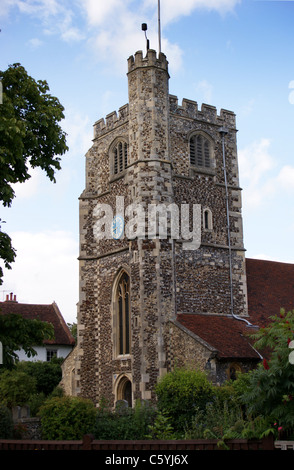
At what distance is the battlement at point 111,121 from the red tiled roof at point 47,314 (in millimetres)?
13891

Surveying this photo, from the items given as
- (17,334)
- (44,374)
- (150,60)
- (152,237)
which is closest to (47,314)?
(44,374)

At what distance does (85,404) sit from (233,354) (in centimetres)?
635

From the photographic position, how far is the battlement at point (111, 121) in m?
25.1

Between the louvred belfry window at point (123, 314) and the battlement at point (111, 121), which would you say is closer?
the louvred belfry window at point (123, 314)

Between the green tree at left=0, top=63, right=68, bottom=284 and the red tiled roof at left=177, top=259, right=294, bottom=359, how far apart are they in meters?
8.88

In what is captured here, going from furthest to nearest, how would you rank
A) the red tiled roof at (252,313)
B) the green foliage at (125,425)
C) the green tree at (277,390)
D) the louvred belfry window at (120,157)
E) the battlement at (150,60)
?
the louvred belfry window at (120,157)
the battlement at (150,60)
the red tiled roof at (252,313)
the green foliage at (125,425)
the green tree at (277,390)

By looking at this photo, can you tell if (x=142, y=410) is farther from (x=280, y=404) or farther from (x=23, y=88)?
(x=23, y=88)

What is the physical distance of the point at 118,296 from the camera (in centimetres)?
2373

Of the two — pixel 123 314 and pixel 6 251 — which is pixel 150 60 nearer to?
pixel 123 314

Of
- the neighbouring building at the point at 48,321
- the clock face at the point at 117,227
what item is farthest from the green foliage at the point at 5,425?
the neighbouring building at the point at 48,321

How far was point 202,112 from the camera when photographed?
2550 cm

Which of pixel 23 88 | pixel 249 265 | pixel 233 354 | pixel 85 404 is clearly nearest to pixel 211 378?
pixel 233 354

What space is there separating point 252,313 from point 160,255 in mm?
5496

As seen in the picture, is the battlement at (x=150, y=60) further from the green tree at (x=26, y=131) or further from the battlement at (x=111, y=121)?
the green tree at (x=26, y=131)
